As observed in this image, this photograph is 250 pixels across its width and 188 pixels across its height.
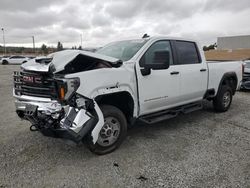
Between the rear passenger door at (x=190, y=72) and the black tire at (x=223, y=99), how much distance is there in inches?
30.4

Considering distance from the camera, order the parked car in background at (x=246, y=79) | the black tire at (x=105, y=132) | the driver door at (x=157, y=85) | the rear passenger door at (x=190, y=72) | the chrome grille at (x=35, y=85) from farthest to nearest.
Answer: the parked car in background at (x=246, y=79)
the rear passenger door at (x=190, y=72)
the driver door at (x=157, y=85)
the black tire at (x=105, y=132)
the chrome grille at (x=35, y=85)

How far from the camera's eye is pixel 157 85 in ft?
14.0

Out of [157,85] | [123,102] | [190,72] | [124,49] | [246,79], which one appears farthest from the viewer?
[246,79]

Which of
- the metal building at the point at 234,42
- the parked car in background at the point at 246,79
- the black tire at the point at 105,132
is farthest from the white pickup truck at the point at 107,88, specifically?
the metal building at the point at 234,42

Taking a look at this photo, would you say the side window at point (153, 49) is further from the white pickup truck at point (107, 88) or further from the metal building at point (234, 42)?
the metal building at point (234, 42)

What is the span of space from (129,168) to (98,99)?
1.11 meters

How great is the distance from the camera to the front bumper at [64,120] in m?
3.18

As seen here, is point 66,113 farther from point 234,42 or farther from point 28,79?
point 234,42

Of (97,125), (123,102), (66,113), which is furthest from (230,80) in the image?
(66,113)

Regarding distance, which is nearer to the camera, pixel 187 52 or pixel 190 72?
pixel 190 72

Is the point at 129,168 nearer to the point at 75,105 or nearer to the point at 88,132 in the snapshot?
the point at 88,132

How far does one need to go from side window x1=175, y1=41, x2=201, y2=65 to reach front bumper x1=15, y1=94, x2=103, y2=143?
7.94ft

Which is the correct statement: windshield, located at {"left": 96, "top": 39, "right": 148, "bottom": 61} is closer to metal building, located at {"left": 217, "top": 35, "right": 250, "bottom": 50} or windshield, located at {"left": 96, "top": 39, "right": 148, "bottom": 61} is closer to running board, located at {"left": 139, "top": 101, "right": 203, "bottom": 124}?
running board, located at {"left": 139, "top": 101, "right": 203, "bottom": 124}

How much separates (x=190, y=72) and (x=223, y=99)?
6.03ft
